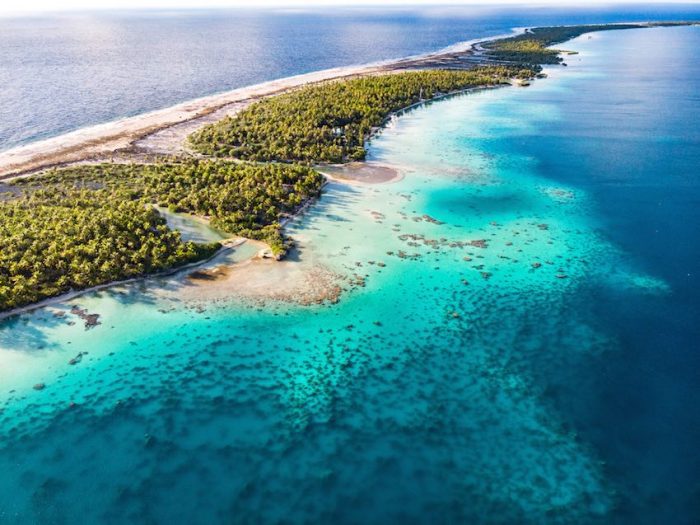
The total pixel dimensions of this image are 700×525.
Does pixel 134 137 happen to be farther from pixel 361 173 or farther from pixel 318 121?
pixel 361 173

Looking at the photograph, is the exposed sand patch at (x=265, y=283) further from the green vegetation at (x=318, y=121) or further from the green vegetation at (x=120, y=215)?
the green vegetation at (x=318, y=121)

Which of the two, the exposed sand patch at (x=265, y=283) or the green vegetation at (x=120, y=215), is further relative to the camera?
the green vegetation at (x=120, y=215)

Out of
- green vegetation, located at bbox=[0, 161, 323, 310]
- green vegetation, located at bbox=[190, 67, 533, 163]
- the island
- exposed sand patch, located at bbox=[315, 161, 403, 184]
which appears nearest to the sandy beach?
the island

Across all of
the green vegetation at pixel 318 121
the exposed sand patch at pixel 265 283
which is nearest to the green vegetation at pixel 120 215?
the exposed sand patch at pixel 265 283

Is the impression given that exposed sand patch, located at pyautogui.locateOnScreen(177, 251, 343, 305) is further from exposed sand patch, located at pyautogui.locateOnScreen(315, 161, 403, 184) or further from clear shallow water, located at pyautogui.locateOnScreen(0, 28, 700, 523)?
exposed sand patch, located at pyautogui.locateOnScreen(315, 161, 403, 184)

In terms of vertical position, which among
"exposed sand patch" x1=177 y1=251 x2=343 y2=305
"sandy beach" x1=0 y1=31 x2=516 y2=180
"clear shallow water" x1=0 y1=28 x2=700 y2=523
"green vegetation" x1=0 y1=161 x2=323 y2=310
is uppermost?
"sandy beach" x1=0 y1=31 x2=516 y2=180

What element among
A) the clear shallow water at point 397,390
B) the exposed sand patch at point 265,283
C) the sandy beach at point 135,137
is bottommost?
the clear shallow water at point 397,390

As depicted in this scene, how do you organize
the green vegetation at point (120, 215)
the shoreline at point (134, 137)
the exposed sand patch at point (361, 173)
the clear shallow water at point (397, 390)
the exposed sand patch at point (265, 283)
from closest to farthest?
the clear shallow water at point (397, 390) → the exposed sand patch at point (265, 283) → the green vegetation at point (120, 215) → the exposed sand patch at point (361, 173) → the shoreline at point (134, 137)
